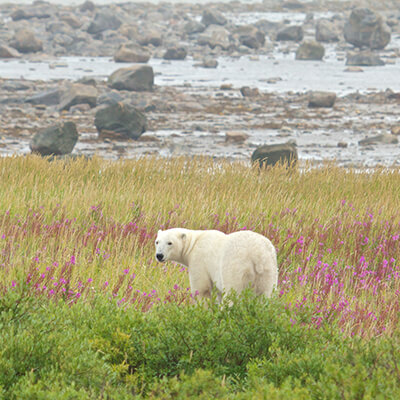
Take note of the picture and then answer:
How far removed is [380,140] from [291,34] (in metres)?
56.9

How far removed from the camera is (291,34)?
7962cm

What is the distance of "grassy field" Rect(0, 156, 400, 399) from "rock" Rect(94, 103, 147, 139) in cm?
1273

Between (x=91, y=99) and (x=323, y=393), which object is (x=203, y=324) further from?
(x=91, y=99)

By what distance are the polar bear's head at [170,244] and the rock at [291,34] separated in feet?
250

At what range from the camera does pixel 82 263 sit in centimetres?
702

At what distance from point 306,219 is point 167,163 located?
4.27m

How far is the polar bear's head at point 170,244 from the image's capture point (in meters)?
5.49

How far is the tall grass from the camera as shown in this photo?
630cm

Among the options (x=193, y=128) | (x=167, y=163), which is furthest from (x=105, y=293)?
(x=193, y=128)

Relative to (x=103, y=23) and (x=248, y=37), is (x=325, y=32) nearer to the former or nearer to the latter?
(x=248, y=37)

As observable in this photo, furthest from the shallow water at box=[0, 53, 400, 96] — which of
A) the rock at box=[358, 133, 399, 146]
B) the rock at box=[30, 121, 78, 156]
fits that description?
the rock at box=[30, 121, 78, 156]

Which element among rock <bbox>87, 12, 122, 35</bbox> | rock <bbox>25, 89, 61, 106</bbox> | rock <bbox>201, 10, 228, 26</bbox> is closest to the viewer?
rock <bbox>25, 89, 61, 106</bbox>

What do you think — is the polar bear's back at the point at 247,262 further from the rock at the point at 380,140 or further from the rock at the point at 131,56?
the rock at the point at 131,56

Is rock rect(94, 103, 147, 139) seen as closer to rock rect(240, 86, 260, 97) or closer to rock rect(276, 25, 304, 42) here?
rock rect(240, 86, 260, 97)
